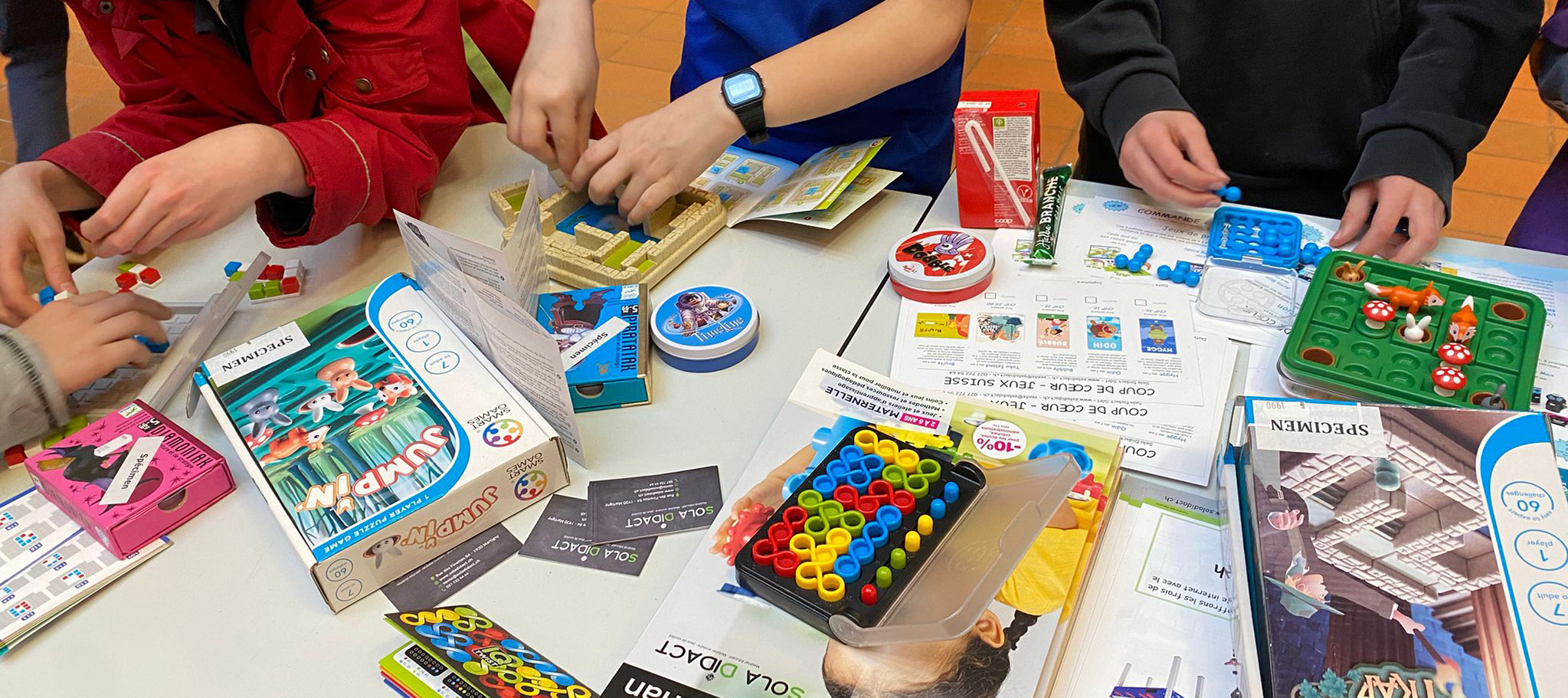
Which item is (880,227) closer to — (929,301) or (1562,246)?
(929,301)

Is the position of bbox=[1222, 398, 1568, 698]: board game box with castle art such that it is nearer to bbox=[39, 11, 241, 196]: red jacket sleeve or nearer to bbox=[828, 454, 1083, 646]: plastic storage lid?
bbox=[828, 454, 1083, 646]: plastic storage lid

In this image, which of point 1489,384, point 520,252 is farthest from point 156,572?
point 1489,384

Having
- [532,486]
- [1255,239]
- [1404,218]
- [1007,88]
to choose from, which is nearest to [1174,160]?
[1255,239]

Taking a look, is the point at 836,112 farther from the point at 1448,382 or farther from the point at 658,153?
the point at 1448,382

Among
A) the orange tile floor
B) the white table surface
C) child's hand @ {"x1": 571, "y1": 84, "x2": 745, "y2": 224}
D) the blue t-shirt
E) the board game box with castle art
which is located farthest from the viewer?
the orange tile floor

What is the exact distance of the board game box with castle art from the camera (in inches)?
19.7

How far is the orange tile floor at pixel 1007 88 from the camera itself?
2049 mm

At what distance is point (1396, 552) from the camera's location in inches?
22.0

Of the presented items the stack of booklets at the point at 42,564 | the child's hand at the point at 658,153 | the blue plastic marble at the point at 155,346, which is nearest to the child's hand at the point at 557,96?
the child's hand at the point at 658,153

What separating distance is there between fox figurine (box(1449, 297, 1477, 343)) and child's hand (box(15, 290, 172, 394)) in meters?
1.10

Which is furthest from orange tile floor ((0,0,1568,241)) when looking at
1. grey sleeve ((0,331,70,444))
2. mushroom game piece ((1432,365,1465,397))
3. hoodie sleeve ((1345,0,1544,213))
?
grey sleeve ((0,331,70,444))

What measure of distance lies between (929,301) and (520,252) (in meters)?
0.37

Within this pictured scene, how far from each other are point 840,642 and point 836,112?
0.69 meters

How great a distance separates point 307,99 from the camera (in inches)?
39.5
